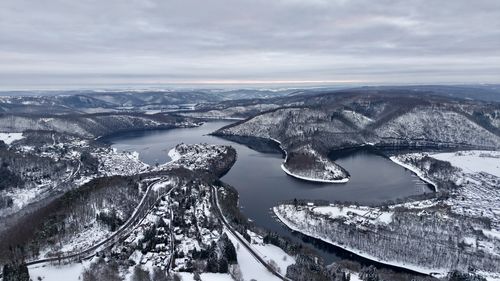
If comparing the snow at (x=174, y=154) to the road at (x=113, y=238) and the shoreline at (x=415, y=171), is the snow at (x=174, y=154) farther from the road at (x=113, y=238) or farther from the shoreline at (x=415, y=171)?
the shoreline at (x=415, y=171)

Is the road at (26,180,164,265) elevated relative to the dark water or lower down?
elevated

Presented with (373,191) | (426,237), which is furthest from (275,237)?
(373,191)

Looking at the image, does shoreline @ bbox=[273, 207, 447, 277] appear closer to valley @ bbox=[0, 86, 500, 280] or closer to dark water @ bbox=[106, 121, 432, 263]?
valley @ bbox=[0, 86, 500, 280]

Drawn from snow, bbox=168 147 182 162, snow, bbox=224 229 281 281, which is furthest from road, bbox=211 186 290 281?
snow, bbox=168 147 182 162

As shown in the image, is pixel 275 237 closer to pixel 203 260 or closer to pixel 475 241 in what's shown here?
pixel 203 260

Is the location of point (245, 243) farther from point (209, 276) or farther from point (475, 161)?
A: point (475, 161)

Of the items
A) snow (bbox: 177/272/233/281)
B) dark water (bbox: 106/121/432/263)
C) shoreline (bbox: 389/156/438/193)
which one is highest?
snow (bbox: 177/272/233/281)
